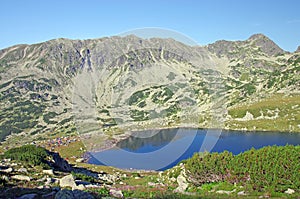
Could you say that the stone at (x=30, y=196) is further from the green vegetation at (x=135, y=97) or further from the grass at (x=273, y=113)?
the grass at (x=273, y=113)

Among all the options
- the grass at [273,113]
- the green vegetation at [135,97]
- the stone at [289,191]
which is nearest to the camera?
the stone at [289,191]

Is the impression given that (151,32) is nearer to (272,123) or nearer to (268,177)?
(268,177)

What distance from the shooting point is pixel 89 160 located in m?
101

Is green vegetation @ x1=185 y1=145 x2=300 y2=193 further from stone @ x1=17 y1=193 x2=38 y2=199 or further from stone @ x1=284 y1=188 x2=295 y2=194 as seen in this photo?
stone @ x1=17 y1=193 x2=38 y2=199

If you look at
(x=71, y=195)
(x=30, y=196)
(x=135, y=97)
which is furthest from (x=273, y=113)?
(x=71, y=195)

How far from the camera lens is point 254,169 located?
24125 millimetres

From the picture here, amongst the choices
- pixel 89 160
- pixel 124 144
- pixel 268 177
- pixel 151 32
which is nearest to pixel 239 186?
pixel 268 177

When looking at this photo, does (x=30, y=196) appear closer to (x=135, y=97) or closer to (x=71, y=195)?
(x=71, y=195)

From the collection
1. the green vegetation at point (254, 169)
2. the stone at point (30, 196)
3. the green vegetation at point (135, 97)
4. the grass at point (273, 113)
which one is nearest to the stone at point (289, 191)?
the green vegetation at point (254, 169)

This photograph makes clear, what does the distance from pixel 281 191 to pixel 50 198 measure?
16.2 metres

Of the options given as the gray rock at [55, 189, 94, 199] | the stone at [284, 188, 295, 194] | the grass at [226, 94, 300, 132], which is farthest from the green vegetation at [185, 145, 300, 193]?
the grass at [226, 94, 300, 132]

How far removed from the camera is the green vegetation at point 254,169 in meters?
22.5

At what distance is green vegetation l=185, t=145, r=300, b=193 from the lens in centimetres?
2253

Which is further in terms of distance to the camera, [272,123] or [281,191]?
[272,123]
